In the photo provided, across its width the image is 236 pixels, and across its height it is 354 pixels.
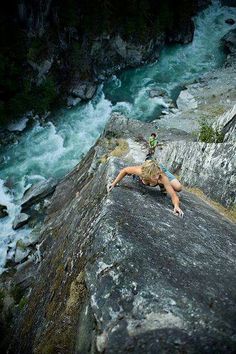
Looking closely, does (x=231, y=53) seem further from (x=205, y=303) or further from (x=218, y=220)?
(x=205, y=303)

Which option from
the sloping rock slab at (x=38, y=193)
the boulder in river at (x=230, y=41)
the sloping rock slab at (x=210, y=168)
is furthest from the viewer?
the boulder in river at (x=230, y=41)

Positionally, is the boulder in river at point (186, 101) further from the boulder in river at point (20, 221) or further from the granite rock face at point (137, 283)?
the granite rock face at point (137, 283)

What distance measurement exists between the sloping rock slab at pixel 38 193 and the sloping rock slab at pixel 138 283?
12.5 meters

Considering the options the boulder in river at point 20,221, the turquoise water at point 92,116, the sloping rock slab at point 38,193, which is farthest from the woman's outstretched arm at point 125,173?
the sloping rock slab at point 38,193

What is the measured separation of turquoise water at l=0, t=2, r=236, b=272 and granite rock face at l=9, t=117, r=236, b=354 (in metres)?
11.9

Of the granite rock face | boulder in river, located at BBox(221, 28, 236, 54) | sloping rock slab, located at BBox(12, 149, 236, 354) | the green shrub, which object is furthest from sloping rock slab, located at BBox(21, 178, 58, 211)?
boulder in river, located at BBox(221, 28, 236, 54)

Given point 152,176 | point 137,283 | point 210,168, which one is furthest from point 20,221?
point 137,283

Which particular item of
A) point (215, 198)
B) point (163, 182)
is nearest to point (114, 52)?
point (215, 198)

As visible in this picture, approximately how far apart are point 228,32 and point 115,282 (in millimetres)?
37293

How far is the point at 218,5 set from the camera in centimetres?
4134

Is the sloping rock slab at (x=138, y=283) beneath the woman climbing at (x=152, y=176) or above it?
beneath

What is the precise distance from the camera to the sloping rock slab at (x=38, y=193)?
2116 cm

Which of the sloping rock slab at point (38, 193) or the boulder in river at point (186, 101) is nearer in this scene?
the sloping rock slab at point (38, 193)

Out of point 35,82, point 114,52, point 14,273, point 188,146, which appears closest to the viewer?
point 188,146
